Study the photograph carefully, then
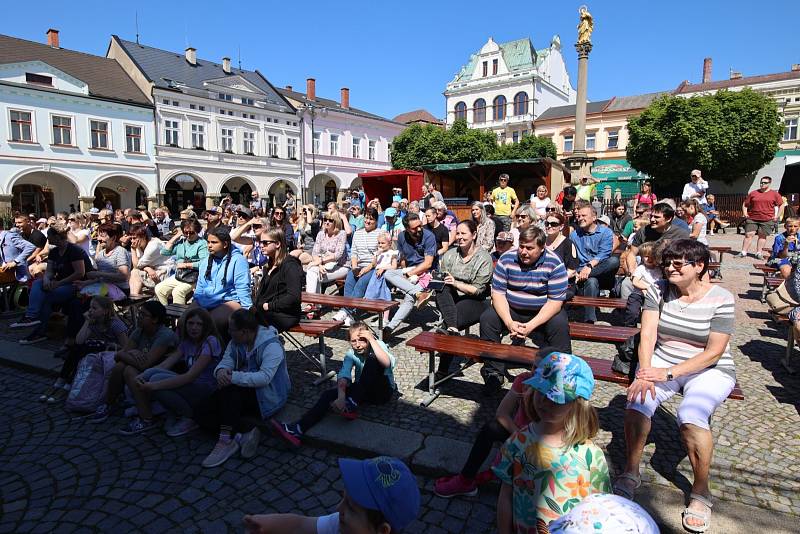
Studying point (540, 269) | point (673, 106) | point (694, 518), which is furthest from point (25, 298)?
point (673, 106)

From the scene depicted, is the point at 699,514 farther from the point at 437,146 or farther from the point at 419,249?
the point at 437,146

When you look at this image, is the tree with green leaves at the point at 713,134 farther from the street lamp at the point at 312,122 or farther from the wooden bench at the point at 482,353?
the wooden bench at the point at 482,353

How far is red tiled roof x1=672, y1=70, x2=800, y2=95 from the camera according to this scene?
3975 cm

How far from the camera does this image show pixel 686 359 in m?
3.13

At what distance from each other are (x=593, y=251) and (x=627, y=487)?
172 inches

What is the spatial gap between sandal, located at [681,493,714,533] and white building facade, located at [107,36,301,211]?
3329cm

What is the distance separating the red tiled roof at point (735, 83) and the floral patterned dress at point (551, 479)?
152ft

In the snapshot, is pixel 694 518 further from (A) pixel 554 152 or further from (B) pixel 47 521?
(A) pixel 554 152

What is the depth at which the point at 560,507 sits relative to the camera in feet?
6.81

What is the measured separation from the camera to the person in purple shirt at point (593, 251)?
22.1 ft

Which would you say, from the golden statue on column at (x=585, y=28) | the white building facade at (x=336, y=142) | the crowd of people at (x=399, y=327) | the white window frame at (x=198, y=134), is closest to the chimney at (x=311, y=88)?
the white building facade at (x=336, y=142)

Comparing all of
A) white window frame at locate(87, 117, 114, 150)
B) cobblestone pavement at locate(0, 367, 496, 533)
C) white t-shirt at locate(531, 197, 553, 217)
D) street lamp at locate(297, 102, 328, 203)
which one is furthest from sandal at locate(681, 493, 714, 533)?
street lamp at locate(297, 102, 328, 203)

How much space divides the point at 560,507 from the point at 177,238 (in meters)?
7.73

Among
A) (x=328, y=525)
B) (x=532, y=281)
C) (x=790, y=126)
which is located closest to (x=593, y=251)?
(x=532, y=281)
